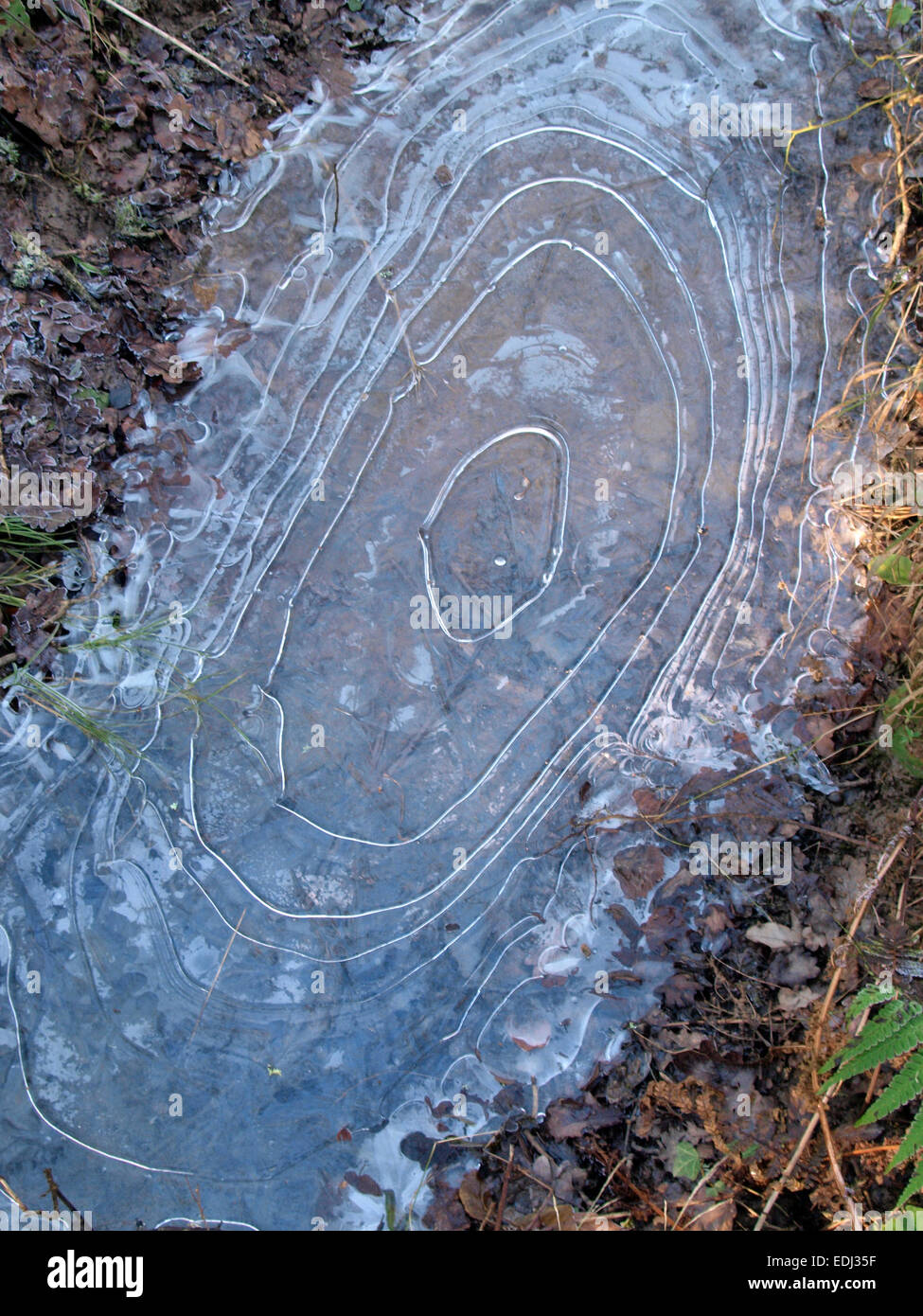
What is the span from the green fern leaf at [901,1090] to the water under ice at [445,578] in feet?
2.35

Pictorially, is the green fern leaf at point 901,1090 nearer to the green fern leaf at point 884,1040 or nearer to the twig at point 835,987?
the green fern leaf at point 884,1040

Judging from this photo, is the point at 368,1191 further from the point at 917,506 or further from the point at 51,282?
the point at 51,282

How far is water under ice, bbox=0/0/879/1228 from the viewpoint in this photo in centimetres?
287

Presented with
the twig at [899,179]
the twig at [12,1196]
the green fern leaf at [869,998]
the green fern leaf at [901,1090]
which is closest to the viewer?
the green fern leaf at [901,1090]

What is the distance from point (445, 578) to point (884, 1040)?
6.80ft

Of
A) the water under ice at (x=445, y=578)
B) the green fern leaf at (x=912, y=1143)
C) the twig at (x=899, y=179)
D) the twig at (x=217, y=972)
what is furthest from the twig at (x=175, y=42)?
the green fern leaf at (x=912, y=1143)

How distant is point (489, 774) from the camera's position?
2.95 m

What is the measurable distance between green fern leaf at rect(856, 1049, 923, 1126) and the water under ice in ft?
2.35

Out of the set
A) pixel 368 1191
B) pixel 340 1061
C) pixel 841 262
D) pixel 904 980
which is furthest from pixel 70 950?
pixel 841 262

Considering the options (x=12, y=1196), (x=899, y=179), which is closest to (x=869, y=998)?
(x=899, y=179)

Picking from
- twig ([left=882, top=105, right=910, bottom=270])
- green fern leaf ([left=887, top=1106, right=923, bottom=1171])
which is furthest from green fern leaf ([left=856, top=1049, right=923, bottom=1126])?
twig ([left=882, top=105, right=910, bottom=270])

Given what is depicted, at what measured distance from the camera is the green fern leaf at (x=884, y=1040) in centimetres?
242

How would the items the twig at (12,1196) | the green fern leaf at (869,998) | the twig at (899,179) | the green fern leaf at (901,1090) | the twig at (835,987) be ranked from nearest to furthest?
the green fern leaf at (901,1090) < the green fern leaf at (869,998) < the twig at (835,987) < the twig at (12,1196) < the twig at (899,179)

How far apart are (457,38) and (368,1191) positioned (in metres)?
4.09
